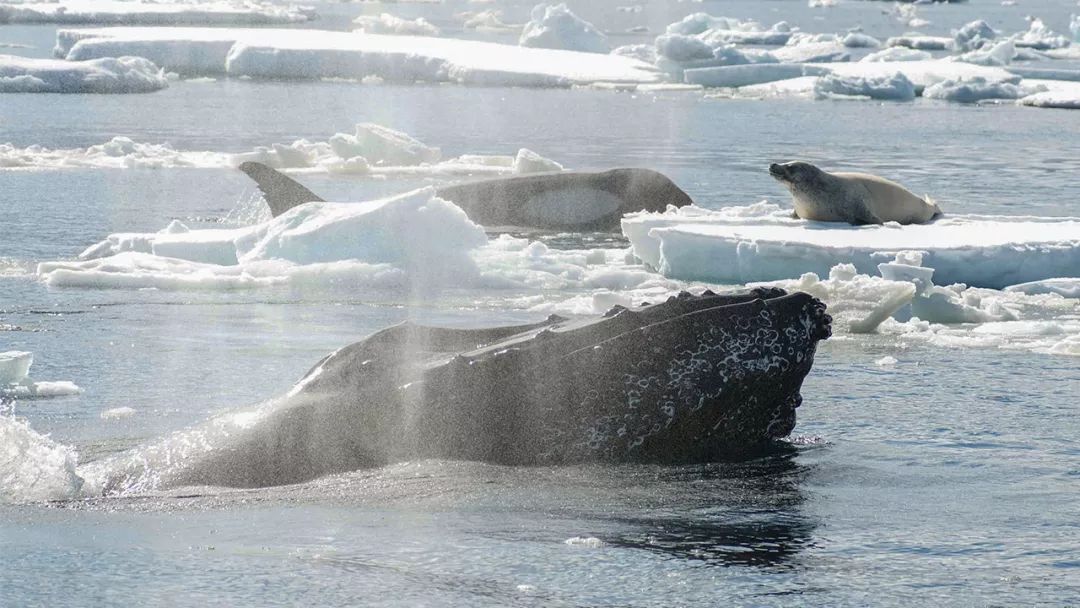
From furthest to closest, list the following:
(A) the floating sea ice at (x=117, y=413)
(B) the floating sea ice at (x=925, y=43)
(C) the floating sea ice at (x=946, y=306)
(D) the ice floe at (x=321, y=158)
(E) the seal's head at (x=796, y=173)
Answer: (B) the floating sea ice at (x=925, y=43)
(D) the ice floe at (x=321, y=158)
(E) the seal's head at (x=796, y=173)
(C) the floating sea ice at (x=946, y=306)
(A) the floating sea ice at (x=117, y=413)

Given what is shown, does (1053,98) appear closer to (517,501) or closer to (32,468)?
(517,501)

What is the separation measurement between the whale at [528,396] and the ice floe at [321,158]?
17653 mm

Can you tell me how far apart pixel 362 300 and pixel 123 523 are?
668 centimetres

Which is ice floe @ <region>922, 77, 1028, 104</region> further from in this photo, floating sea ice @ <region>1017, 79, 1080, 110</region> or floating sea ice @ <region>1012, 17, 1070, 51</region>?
floating sea ice @ <region>1012, 17, 1070, 51</region>

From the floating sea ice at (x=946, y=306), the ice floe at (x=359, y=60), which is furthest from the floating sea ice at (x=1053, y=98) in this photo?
the floating sea ice at (x=946, y=306)

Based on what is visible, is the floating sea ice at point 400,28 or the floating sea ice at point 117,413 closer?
the floating sea ice at point 117,413

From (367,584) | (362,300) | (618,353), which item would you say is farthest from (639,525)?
(362,300)

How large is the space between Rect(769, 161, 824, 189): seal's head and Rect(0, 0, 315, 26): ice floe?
5861 cm

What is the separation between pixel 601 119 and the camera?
118 ft

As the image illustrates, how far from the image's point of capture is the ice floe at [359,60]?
148ft

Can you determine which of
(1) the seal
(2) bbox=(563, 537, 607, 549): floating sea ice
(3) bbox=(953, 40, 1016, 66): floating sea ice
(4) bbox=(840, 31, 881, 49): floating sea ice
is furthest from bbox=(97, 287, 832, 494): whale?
(4) bbox=(840, 31, 881, 49): floating sea ice

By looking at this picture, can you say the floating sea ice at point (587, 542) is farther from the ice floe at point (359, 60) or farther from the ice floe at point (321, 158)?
the ice floe at point (359, 60)

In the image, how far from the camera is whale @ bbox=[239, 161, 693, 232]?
1784 centimetres

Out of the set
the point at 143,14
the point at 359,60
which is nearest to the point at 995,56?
the point at 359,60
